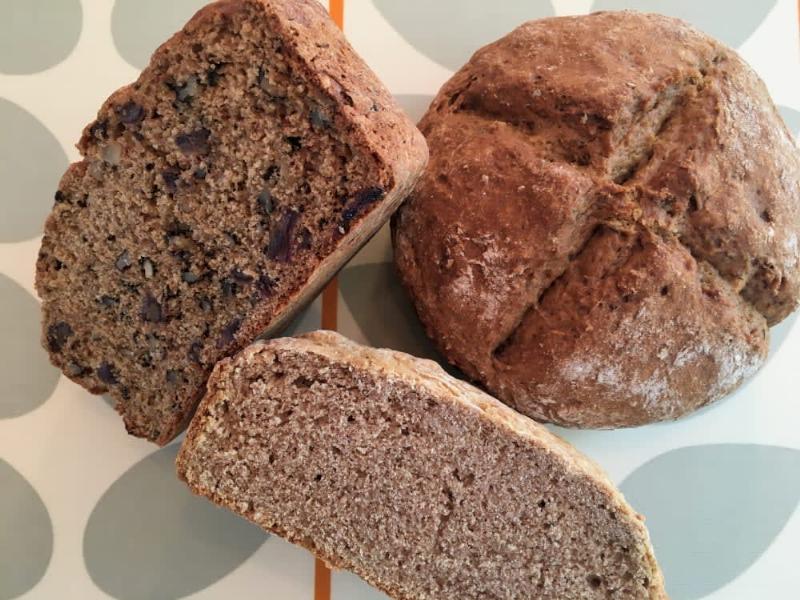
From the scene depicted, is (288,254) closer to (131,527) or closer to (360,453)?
(360,453)

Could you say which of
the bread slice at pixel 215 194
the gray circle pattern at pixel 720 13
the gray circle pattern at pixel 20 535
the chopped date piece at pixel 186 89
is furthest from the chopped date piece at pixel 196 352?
the gray circle pattern at pixel 720 13

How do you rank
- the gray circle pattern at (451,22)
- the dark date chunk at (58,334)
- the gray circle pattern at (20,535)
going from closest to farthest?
the dark date chunk at (58,334), the gray circle pattern at (20,535), the gray circle pattern at (451,22)

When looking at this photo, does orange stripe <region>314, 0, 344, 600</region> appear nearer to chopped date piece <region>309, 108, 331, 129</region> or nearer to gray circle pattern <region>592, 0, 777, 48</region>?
chopped date piece <region>309, 108, 331, 129</region>

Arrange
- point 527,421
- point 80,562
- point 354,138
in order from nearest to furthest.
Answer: point 354,138, point 527,421, point 80,562

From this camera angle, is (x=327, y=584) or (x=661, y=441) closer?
(x=327, y=584)

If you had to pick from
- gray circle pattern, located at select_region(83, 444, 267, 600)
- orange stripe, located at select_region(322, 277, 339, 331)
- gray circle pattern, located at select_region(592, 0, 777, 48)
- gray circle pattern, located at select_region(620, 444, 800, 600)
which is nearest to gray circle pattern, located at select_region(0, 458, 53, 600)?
gray circle pattern, located at select_region(83, 444, 267, 600)

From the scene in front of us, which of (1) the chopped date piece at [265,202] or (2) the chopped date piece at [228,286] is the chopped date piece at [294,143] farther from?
(2) the chopped date piece at [228,286]

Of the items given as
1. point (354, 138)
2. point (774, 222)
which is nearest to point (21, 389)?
point (354, 138)
